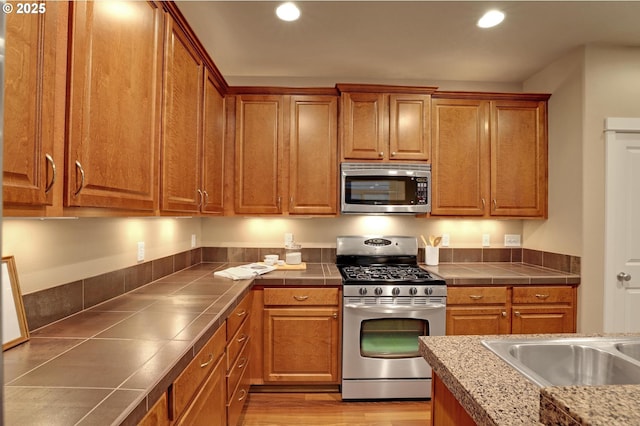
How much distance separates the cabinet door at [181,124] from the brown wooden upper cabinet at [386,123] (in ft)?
3.89

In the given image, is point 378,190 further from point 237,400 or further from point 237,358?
point 237,400

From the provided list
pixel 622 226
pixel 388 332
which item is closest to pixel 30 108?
pixel 388 332

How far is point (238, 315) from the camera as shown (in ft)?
6.56

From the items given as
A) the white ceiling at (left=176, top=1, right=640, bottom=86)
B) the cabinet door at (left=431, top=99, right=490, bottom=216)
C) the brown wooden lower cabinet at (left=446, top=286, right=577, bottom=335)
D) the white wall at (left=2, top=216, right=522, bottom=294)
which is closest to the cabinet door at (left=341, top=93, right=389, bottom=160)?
the white ceiling at (left=176, top=1, right=640, bottom=86)

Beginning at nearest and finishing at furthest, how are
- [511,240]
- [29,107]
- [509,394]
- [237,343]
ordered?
[509,394], [29,107], [237,343], [511,240]

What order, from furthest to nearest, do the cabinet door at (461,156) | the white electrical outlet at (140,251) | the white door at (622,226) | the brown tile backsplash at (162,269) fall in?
the cabinet door at (461,156) → the white door at (622,226) → the white electrical outlet at (140,251) → the brown tile backsplash at (162,269)

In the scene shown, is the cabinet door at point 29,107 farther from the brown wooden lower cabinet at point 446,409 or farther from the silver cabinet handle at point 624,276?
the silver cabinet handle at point 624,276

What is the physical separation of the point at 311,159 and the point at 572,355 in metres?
2.17

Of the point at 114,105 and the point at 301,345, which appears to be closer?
the point at 114,105

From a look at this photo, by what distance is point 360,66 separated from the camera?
9.48 ft

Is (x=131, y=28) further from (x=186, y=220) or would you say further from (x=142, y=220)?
(x=186, y=220)

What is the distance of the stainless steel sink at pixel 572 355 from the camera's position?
103 centimetres

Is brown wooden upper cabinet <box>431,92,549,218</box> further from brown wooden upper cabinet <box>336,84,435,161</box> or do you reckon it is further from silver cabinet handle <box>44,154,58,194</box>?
silver cabinet handle <box>44,154,58,194</box>

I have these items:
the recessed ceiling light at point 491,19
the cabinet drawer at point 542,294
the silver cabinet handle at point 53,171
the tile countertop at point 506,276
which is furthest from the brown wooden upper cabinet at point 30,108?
the cabinet drawer at point 542,294
